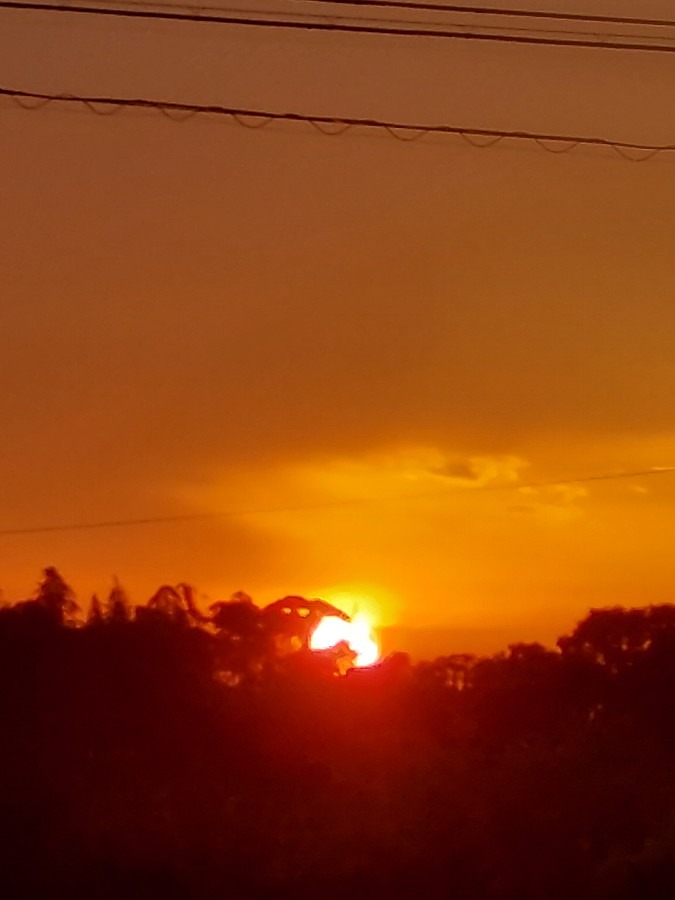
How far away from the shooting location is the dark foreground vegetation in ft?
42.8

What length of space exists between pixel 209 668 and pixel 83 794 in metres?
1.93

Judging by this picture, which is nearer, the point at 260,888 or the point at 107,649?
the point at 260,888

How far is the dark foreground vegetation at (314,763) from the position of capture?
13.0 meters

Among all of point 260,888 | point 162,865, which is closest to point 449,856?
point 260,888

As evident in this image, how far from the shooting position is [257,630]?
1433 centimetres

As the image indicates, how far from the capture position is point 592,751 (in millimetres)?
14320

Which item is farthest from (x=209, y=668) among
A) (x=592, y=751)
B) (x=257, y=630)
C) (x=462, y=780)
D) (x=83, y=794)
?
(x=592, y=751)

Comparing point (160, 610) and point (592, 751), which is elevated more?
point (160, 610)

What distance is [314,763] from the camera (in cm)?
1398

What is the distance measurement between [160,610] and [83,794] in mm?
1964

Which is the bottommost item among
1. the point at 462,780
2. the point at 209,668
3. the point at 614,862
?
the point at 614,862

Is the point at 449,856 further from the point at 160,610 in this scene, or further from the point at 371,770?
the point at 160,610

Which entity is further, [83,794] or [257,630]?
[257,630]

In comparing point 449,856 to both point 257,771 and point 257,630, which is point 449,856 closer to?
point 257,771
